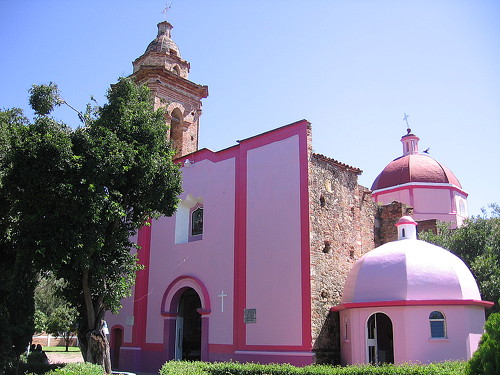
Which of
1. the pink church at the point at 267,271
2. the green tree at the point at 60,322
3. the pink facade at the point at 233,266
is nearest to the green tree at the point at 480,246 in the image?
the pink church at the point at 267,271

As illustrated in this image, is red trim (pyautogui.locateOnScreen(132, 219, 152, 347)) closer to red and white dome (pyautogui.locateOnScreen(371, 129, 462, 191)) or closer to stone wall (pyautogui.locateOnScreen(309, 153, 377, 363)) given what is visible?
stone wall (pyautogui.locateOnScreen(309, 153, 377, 363))

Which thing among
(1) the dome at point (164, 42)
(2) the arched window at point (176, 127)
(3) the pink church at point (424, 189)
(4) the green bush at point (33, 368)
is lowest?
(4) the green bush at point (33, 368)

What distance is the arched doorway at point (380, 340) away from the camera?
48.6 feet

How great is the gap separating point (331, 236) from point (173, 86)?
36.9ft

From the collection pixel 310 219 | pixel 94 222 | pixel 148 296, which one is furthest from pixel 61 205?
pixel 148 296

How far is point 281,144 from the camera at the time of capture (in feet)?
56.4

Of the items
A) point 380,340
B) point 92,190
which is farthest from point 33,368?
point 380,340

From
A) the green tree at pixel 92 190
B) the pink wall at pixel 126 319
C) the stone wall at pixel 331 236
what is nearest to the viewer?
the green tree at pixel 92 190

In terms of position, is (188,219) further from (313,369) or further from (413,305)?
(413,305)

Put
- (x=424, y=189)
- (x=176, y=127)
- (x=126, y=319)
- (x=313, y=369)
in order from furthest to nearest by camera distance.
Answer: (x=424, y=189) → (x=176, y=127) → (x=126, y=319) → (x=313, y=369)

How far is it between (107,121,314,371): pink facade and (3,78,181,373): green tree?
11.8 feet

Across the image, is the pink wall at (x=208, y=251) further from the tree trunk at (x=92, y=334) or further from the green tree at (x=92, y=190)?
the tree trunk at (x=92, y=334)

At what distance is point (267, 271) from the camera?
16.3 metres

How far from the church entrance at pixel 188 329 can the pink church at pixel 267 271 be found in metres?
0.04
